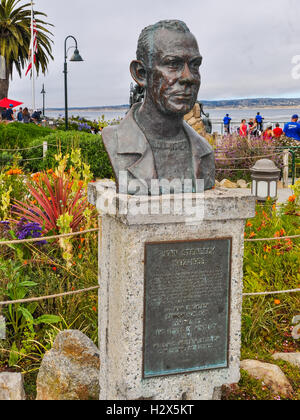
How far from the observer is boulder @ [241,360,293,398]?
3955 mm

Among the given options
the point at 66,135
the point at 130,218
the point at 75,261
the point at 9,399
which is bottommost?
the point at 9,399

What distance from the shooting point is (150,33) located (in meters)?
3.34

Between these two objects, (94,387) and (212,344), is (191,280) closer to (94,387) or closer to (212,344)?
(212,344)

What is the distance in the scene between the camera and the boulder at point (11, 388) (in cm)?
379

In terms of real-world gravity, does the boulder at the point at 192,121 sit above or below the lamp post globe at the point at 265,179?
above

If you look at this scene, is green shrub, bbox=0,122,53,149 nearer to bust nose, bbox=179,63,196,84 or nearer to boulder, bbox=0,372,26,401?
boulder, bbox=0,372,26,401

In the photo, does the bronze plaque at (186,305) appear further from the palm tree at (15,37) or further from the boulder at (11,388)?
the palm tree at (15,37)

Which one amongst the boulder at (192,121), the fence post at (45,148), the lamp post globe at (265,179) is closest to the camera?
the lamp post globe at (265,179)

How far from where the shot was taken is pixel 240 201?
11.2ft

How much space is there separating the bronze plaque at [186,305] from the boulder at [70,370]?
28.5 inches

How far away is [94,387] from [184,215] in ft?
5.45

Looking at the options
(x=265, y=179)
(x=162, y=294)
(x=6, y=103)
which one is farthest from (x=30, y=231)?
(x=6, y=103)

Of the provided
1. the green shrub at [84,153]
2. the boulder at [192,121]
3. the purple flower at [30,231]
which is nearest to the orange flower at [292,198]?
the purple flower at [30,231]
